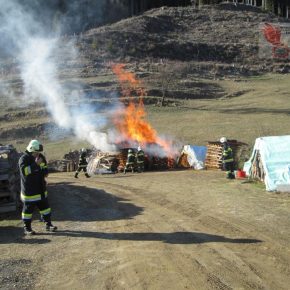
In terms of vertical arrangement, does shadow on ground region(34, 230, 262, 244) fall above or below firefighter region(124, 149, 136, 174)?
above

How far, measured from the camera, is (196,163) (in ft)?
90.1

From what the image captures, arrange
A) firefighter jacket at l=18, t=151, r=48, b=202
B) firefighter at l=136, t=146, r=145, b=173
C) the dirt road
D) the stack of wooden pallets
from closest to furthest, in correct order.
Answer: the dirt road, firefighter jacket at l=18, t=151, r=48, b=202, the stack of wooden pallets, firefighter at l=136, t=146, r=145, b=173

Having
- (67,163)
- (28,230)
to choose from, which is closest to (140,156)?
(67,163)

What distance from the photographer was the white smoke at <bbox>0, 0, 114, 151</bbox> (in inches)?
1610

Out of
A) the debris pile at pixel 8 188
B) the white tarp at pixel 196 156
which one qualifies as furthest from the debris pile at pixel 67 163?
the debris pile at pixel 8 188

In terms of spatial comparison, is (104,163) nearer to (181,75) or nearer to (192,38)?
(181,75)

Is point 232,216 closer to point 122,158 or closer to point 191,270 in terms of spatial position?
point 191,270

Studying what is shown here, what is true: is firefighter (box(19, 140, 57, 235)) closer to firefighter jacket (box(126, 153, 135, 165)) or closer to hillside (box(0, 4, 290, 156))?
firefighter jacket (box(126, 153, 135, 165))

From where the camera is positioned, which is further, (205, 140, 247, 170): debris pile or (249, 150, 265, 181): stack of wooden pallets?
(205, 140, 247, 170): debris pile

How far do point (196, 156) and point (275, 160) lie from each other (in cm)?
1099

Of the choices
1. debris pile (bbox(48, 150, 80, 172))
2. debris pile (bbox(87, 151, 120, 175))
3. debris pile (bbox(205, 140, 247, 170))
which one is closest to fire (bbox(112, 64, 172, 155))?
debris pile (bbox(87, 151, 120, 175))

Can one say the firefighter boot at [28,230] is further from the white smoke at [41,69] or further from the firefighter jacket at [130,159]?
the white smoke at [41,69]

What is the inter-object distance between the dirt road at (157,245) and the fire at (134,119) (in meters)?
16.2

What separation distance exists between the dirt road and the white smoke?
1706 cm
